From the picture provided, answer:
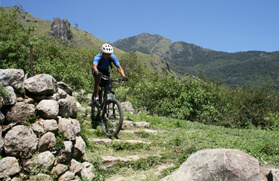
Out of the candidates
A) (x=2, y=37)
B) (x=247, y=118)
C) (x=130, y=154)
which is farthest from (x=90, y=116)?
(x=2, y=37)

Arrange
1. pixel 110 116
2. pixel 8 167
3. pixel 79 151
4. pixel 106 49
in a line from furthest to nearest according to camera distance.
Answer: pixel 110 116 < pixel 106 49 < pixel 79 151 < pixel 8 167

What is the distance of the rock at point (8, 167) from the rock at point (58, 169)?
59cm

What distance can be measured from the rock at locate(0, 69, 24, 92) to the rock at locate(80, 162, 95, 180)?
196 cm

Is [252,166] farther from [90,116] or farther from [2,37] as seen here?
[2,37]

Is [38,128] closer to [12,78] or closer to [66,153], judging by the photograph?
[66,153]

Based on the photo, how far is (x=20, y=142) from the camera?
3973 mm

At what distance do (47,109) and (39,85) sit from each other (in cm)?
51

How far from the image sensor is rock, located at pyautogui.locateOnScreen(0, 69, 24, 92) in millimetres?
4141

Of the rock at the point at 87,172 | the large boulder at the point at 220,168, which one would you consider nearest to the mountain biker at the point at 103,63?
the rock at the point at 87,172

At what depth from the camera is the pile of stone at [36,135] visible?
3.94m

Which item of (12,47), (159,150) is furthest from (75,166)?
(12,47)

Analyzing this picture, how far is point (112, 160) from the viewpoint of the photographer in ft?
17.4

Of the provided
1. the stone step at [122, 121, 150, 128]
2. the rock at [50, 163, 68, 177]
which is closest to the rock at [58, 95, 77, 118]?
the rock at [50, 163, 68, 177]

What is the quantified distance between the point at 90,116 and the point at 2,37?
12581mm
